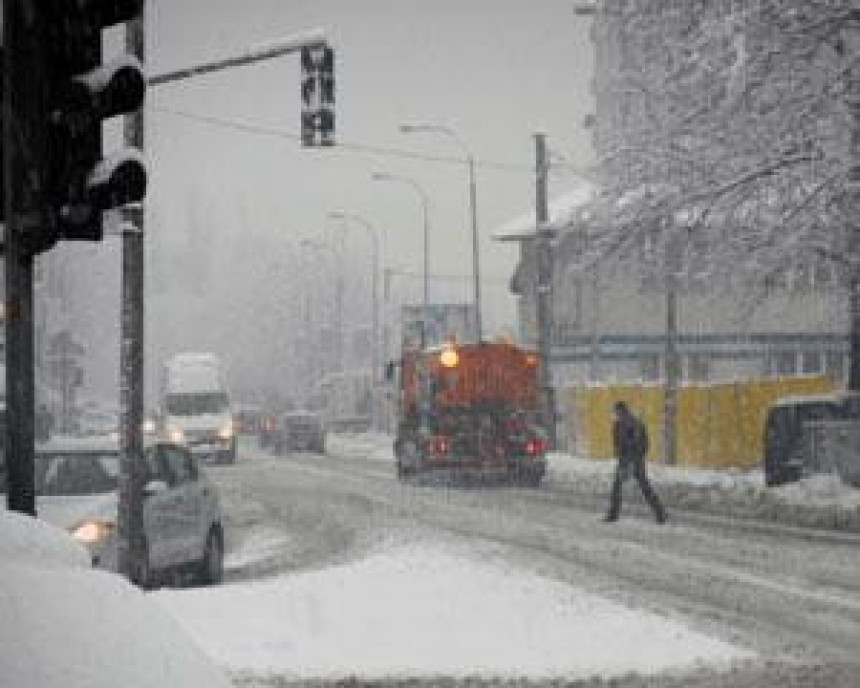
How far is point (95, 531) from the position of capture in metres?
15.5

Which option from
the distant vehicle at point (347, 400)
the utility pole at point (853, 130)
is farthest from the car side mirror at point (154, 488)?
the distant vehicle at point (347, 400)

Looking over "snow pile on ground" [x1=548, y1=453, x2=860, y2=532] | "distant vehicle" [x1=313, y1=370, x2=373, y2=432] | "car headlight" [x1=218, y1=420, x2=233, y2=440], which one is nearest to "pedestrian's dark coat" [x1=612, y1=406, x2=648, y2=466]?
"snow pile on ground" [x1=548, y1=453, x2=860, y2=532]

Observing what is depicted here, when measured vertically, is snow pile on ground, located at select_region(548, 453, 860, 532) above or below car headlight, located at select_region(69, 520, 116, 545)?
below

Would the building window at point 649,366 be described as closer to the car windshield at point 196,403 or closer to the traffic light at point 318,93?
the car windshield at point 196,403

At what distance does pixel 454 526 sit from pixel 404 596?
939cm

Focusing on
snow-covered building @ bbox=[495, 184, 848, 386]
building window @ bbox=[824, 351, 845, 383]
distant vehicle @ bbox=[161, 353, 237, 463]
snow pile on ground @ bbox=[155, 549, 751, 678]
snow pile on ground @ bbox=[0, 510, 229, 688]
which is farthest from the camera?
building window @ bbox=[824, 351, 845, 383]

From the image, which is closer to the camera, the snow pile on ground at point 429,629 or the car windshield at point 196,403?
the snow pile on ground at point 429,629

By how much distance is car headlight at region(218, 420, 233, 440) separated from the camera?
167 feet

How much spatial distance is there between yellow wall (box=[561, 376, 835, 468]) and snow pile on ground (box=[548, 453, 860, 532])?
44.5 inches

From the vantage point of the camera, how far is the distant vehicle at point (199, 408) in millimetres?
51156

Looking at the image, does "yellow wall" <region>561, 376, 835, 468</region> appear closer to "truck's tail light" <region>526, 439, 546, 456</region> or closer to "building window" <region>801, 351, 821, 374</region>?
"truck's tail light" <region>526, 439, 546, 456</region>

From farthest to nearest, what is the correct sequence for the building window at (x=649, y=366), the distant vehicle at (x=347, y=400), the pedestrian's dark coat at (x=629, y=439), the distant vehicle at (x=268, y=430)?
1. the distant vehicle at (x=347, y=400)
2. the building window at (x=649, y=366)
3. the distant vehicle at (x=268, y=430)
4. the pedestrian's dark coat at (x=629, y=439)

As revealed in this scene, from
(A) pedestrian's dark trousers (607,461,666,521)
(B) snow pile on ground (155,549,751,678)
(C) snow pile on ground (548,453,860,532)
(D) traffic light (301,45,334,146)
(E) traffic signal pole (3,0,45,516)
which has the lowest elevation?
(C) snow pile on ground (548,453,860,532)

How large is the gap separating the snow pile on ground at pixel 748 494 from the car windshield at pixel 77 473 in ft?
35.0
